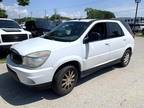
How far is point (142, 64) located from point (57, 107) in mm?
4994

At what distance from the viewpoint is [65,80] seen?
4.61 m

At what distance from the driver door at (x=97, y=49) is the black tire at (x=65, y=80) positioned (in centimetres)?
50

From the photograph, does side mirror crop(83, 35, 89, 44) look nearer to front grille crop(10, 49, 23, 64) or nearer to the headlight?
the headlight

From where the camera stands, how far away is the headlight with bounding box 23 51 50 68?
4.05 metres

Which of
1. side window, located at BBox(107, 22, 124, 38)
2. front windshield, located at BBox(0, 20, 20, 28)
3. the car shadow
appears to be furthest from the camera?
front windshield, located at BBox(0, 20, 20, 28)

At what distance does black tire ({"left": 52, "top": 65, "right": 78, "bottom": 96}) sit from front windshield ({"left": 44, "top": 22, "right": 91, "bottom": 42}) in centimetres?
78

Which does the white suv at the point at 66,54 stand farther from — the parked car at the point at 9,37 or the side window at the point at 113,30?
the parked car at the point at 9,37

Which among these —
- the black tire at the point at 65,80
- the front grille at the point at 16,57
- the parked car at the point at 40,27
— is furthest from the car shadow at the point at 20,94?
the parked car at the point at 40,27

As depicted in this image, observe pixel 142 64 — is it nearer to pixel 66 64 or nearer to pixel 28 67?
pixel 66 64

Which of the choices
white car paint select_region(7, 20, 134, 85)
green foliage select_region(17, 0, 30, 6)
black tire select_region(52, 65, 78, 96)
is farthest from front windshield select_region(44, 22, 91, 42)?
green foliage select_region(17, 0, 30, 6)

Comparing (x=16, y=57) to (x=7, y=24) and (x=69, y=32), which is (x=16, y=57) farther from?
(x=7, y=24)

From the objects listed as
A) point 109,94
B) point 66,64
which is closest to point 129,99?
point 109,94

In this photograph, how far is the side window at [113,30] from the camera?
5934mm

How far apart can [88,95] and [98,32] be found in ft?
6.28
